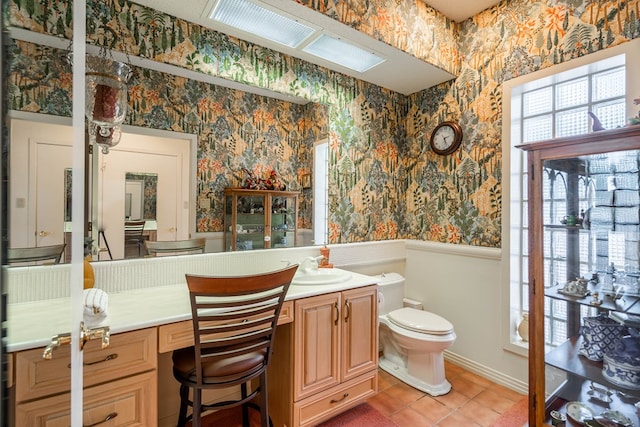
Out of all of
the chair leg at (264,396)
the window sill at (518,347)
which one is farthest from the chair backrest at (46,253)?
the window sill at (518,347)

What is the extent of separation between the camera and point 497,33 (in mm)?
2260

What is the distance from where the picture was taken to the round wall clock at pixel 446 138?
2494mm

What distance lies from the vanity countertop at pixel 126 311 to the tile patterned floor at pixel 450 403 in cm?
91

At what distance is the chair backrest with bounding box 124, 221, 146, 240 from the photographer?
162cm

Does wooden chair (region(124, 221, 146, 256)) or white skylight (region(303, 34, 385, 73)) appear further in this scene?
white skylight (region(303, 34, 385, 73))

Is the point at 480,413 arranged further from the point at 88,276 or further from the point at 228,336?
the point at 88,276

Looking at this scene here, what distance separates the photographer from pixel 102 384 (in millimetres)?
1137

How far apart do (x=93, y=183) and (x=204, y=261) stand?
2.37 ft

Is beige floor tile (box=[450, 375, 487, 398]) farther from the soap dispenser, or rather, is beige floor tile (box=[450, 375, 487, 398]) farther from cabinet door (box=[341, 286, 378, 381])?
the soap dispenser

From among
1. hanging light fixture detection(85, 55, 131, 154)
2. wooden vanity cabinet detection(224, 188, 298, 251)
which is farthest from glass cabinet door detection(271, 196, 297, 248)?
hanging light fixture detection(85, 55, 131, 154)

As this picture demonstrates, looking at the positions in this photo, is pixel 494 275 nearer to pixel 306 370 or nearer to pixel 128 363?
pixel 306 370

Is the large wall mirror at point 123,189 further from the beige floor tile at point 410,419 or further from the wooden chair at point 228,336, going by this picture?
the beige floor tile at point 410,419

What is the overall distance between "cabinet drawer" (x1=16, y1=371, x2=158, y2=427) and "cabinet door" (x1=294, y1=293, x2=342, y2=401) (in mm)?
703

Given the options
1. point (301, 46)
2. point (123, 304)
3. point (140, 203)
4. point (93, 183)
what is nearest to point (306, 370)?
point (123, 304)
